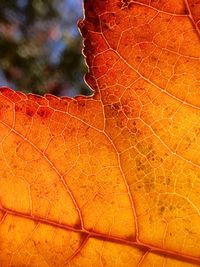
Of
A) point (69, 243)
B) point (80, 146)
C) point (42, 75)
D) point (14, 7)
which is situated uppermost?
point (14, 7)

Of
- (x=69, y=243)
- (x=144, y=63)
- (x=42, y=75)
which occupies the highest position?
(x=42, y=75)

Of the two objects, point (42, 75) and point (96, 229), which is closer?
point (96, 229)

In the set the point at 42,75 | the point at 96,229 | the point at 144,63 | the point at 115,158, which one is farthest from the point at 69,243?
the point at 42,75

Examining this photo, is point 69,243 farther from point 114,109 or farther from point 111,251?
point 114,109

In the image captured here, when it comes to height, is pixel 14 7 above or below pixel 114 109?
above

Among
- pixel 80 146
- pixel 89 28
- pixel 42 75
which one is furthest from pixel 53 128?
pixel 42 75

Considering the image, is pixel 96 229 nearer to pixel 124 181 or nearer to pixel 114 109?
pixel 124 181
